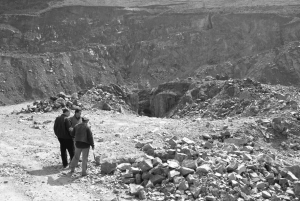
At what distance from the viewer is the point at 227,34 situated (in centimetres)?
4556

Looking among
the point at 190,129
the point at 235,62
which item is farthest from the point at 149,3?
the point at 190,129

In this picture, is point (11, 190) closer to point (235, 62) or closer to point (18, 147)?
point (18, 147)

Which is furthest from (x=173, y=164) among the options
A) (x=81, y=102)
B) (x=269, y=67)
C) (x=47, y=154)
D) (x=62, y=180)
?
(x=269, y=67)

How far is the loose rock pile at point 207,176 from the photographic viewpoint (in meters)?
7.71

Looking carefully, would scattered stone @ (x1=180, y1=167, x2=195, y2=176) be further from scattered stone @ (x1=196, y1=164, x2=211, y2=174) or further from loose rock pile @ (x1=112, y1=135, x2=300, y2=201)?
scattered stone @ (x1=196, y1=164, x2=211, y2=174)

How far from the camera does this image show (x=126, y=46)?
157 ft

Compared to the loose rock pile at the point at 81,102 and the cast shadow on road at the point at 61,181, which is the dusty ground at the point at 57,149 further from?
the loose rock pile at the point at 81,102

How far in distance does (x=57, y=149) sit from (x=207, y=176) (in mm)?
4608

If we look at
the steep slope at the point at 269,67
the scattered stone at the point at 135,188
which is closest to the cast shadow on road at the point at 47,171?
the scattered stone at the point at 135,188

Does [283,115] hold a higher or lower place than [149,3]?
lower

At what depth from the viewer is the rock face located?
4028 cm

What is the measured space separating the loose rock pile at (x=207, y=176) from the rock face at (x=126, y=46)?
29.8 m

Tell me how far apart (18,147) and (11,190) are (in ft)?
11.4

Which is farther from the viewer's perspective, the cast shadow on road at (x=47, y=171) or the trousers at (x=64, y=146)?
the trousers at (x=64, y=146)
